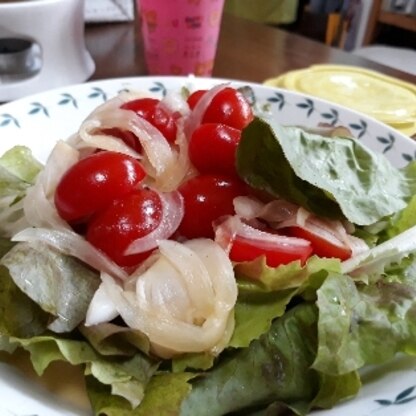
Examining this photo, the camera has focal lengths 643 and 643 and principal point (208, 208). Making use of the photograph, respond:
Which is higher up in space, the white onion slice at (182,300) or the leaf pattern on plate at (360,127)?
the white onion slice at (182,300)

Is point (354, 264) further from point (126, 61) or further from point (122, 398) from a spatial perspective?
point (126, 61)

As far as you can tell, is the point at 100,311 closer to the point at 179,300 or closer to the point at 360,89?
the point at 179,300

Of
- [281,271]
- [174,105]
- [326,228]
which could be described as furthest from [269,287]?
[174,105]

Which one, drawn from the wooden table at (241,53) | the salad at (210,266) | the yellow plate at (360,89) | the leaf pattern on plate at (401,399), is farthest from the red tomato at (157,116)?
the wooden table at (241,53)

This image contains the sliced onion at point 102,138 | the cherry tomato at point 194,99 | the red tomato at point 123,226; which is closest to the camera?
the red tomato at point 123,226

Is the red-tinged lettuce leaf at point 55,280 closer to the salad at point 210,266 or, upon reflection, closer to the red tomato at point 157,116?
the salad at point 210,266

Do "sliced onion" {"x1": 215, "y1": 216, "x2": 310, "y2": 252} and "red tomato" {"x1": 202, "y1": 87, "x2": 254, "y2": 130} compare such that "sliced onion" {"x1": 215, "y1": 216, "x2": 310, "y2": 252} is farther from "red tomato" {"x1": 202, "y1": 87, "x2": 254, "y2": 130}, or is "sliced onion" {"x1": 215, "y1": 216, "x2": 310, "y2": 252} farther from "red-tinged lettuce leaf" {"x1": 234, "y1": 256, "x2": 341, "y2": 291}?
"red tomato" {"x1": 202, "y1": 87, "x2": 254, "y2": 130}

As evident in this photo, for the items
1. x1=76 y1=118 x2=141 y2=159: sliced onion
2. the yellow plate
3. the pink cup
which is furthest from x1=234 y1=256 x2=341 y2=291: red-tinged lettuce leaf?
the pink cup
